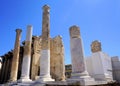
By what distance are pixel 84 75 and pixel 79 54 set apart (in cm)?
169

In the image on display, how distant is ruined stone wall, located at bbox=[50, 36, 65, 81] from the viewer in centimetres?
2425

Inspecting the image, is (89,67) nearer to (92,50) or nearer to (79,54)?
(92,50)

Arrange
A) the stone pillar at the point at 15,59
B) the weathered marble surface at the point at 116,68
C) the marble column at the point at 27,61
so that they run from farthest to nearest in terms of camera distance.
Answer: the stone pillar at the point at 15,59 → the marble column at the point at 27,61 → the weathered marble surface at the point at 116,68

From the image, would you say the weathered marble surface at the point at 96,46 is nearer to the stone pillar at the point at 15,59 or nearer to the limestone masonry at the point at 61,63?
the limestone masonry at the point at 61,63

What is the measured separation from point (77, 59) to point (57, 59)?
50.1 ft

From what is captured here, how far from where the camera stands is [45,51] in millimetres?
14609

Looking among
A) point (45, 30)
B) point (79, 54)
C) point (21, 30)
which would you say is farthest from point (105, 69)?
point (21, 30)

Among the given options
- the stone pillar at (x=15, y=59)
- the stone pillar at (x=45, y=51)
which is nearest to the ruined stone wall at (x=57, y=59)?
the stone pillar at (x=15, y=59)

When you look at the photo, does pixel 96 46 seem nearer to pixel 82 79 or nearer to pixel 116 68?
pixel 116 68

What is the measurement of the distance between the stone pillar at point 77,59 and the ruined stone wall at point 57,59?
47.7 ft

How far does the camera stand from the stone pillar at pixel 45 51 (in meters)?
13.5

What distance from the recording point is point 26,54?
58.6 feet

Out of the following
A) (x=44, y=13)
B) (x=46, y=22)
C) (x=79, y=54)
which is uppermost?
(x=44, y=13)

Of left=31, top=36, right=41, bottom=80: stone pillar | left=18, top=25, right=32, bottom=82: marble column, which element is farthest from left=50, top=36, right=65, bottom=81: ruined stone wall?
left=18, top=25, right=32, bottom=82: marble column
